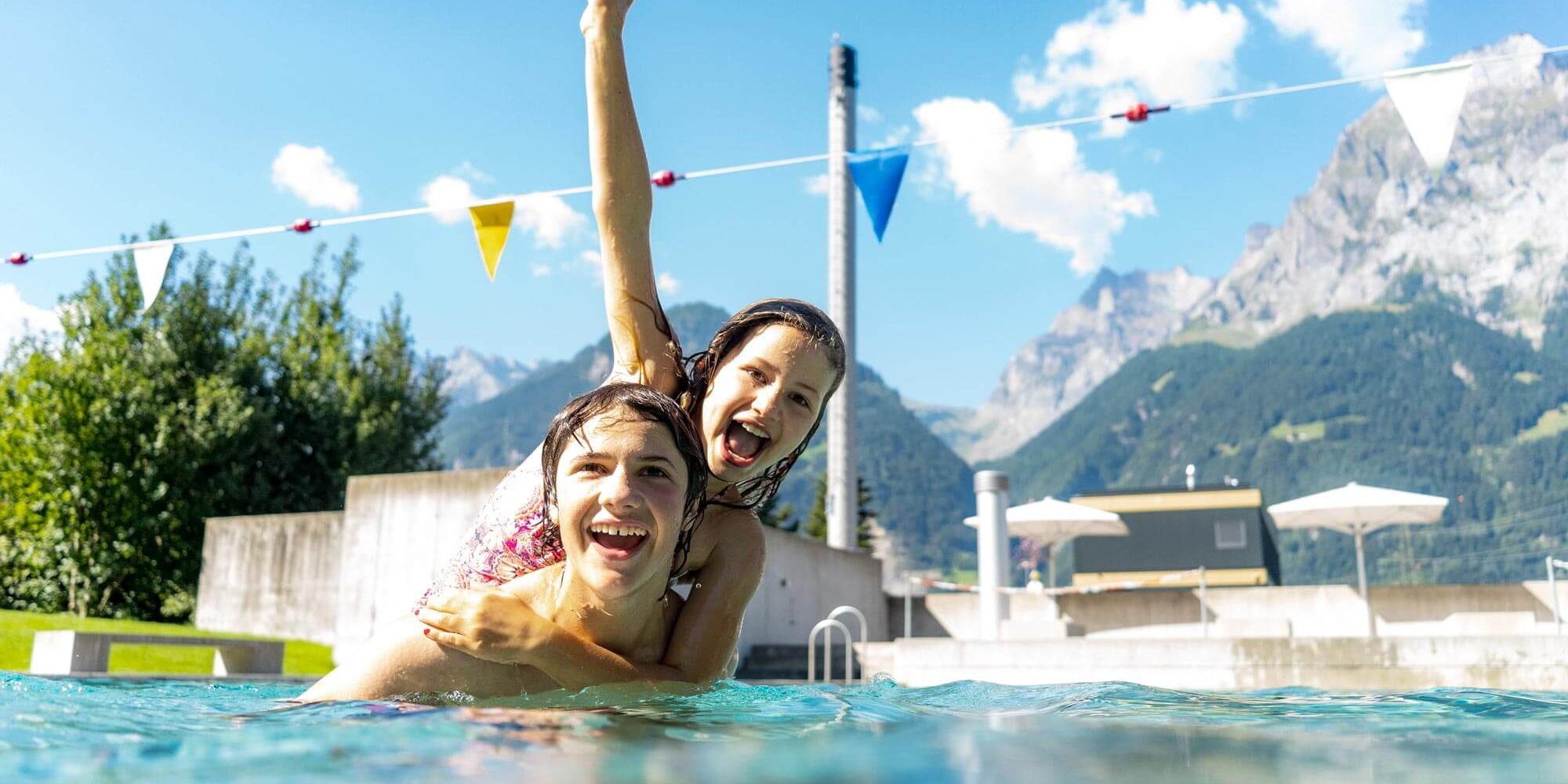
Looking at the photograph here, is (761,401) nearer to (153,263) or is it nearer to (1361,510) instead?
(153,263)

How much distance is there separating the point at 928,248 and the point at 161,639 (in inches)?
7160

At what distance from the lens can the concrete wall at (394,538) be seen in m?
13.6

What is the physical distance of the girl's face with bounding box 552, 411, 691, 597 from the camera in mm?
2100

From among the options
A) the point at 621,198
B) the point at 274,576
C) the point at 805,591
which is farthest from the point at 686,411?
the point at 274,576

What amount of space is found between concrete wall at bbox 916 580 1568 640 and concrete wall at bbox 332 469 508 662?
7.21 meters

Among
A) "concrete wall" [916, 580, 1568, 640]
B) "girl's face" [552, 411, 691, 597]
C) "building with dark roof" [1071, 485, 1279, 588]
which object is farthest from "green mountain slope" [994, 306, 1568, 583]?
"girl's face" [552, 411, 691, 597]

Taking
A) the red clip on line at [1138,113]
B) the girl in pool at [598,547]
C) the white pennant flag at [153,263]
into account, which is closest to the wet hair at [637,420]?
the girl in pool at [598,547]

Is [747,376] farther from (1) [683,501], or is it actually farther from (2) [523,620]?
(2) [523,620]

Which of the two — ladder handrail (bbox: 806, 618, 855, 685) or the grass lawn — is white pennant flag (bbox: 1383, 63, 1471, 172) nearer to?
ladder handrail (bbox: 806, 618, 855, 685)

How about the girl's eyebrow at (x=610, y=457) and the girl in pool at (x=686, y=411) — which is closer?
the girl's eyebrow at (x=610, y=457)

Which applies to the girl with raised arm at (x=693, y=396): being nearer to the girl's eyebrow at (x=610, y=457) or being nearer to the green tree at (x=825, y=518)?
the girl's eyebrow at (x=610, y=457)

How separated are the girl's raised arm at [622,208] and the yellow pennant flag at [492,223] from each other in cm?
526

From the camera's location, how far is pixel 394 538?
555 inches

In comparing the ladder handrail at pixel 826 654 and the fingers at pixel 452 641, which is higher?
the fingers at pixel 452 641
